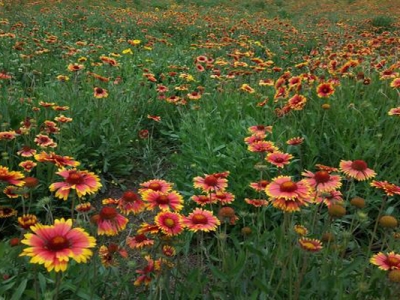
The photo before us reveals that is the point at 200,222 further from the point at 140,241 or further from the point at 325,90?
the point at 325,90

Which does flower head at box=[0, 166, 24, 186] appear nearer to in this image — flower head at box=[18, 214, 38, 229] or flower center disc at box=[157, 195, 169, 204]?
flower head at box=[18, 214, 38, 229]

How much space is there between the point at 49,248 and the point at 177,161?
2058mm

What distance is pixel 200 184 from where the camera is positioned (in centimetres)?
167

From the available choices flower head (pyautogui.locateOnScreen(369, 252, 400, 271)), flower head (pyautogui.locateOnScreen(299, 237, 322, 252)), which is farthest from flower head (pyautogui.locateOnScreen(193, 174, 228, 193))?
flower head (pyautogui.locateOnScreen(369, 252, 400, 271))

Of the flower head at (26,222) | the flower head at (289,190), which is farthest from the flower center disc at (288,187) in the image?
the flower head at (26,222)

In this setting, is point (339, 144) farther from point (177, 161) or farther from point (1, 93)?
point (1, 93)

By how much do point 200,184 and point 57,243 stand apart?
0.72 m

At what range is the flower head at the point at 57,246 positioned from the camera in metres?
0.99

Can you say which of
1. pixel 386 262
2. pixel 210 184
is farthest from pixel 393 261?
pixel 210 184

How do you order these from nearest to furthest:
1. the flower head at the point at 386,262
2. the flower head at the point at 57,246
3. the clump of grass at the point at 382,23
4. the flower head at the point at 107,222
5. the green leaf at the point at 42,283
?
the flower head at the point at 57,246
the flower head at the point at 107,222
the flower head at the point at 386,262
the green leaf at the point at 42,283
the clump of grass at the point at 382,23

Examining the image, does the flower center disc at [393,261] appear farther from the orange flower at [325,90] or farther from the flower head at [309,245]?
the orange flower at [325,90]

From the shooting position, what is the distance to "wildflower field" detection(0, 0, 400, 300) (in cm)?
146

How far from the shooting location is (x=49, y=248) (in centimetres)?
103

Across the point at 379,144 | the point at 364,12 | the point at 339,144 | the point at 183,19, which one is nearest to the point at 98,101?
the point at 339,144
